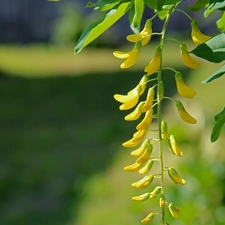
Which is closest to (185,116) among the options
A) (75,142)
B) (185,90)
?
(185,90)

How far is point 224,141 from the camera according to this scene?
13.5ft

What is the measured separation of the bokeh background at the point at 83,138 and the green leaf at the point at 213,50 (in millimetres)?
1766

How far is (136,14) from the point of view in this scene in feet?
3.06

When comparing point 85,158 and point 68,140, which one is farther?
point 68,140

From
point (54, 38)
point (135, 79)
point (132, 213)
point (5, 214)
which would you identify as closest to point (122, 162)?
point (5, 214)

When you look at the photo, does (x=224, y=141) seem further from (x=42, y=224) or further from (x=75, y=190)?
(x=42, y=224)

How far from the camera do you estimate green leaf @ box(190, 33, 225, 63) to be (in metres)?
0.87

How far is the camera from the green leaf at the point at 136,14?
0.92 m

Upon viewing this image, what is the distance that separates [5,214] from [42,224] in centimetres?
27

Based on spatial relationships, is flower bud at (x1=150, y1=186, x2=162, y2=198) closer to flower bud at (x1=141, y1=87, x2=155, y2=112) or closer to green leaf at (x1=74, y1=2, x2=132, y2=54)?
flower bud at (x1=141, y1=87, x2=155, y2=112)

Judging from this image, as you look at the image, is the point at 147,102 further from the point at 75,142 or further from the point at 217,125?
the point at 75,142

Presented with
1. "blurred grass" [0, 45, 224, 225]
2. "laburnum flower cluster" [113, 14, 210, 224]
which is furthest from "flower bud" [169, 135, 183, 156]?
"blurred grass" [0, 45, 224, 225]

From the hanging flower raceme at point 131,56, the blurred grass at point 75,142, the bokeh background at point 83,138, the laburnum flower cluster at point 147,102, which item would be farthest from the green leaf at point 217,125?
the blurred grass at point 75,142

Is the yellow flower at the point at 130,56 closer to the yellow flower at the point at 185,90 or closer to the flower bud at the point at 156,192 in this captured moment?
the yellow flower at the point at 185,90
